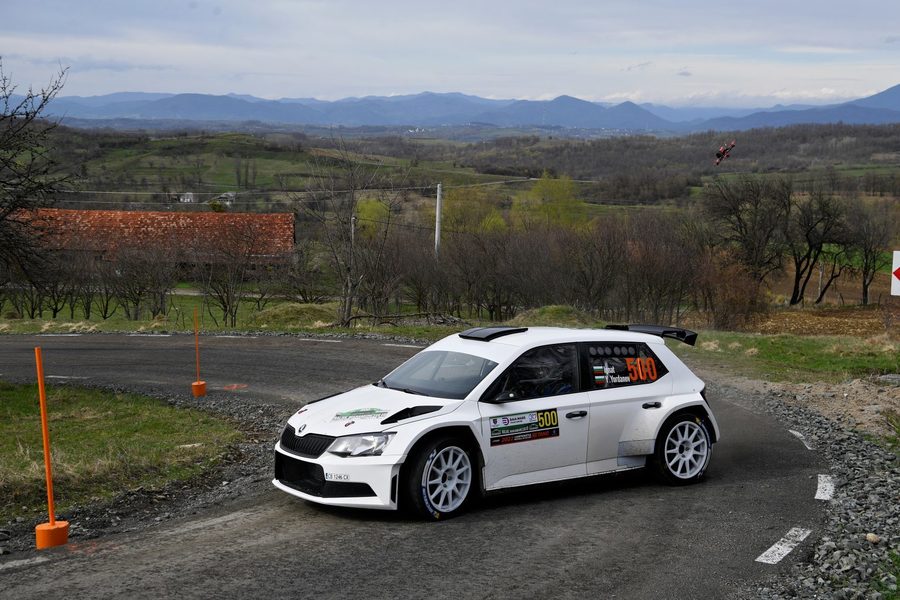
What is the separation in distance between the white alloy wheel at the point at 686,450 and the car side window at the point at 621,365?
25.3 inches

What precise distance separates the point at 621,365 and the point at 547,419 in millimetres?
1345

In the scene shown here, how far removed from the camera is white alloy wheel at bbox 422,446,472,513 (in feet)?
25.5

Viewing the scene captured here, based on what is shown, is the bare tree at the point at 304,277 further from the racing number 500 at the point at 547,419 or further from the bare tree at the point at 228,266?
the racing number 500 at the point at 547,419

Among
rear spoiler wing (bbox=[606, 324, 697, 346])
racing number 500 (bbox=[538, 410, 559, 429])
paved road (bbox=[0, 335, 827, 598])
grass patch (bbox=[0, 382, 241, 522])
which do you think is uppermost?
rear spoiler wing (bbox=[606, 324, 697, 346])

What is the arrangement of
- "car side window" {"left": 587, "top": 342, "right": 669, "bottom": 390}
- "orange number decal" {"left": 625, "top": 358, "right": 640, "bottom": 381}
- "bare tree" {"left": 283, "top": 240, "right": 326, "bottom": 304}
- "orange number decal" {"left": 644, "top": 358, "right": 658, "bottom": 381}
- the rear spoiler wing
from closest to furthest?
"car side window" {"left": 587, "top": 342, "right": 669, "bottom": 390} < "orange number decal" {"left": 625, "top": 358, "right": 640, "bottom": 381} < "orange number decal" {"left": 644, "top": 358, "right": 658, "bottom": 381} < the rear spoiler wing < "bare tree" {"left": 283, "top": 240, "right": 326, "bottom": 304}

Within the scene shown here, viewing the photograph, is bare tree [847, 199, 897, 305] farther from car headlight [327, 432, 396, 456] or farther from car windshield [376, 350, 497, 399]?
car headlight [327, 432, 396, 456]

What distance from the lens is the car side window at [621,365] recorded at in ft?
30.0

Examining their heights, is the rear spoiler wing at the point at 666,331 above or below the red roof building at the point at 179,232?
above

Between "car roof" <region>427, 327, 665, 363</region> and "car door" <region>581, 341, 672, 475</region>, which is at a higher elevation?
"car roof" <region>427, 327, 665, 363</region>

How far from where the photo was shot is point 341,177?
35031mm

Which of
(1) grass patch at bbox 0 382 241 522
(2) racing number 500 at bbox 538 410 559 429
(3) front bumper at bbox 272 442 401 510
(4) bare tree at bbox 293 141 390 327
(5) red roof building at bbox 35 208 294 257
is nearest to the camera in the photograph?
(3) front bumper at bbox 272 442 401 510

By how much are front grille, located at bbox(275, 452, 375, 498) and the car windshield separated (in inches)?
52.0

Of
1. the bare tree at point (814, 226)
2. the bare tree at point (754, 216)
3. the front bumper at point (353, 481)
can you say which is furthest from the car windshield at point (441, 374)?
the bare tree at point (814, 226)

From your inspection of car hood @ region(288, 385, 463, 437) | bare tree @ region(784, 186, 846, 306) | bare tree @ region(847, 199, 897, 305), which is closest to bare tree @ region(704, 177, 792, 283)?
bare tree @ region(784, 186, 846, 306)
